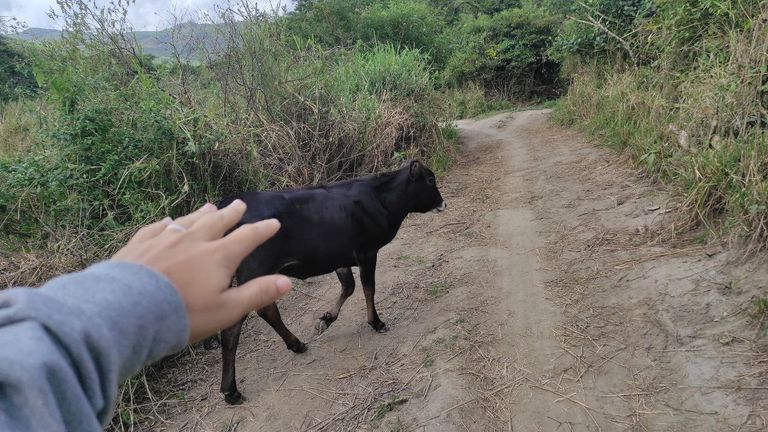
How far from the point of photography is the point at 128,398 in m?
3.85

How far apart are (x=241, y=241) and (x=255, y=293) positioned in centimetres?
12

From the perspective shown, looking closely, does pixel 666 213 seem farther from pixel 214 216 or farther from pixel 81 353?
pixel 81 353

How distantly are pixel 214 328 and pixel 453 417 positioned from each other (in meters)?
2.62

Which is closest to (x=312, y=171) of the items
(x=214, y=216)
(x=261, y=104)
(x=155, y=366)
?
(x=261, y=104)

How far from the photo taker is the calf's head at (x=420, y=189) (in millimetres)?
4621

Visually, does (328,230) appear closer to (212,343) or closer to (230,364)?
(230,364)

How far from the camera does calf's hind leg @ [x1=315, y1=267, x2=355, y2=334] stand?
180 inches

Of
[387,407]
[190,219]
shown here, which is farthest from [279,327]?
[190,219]

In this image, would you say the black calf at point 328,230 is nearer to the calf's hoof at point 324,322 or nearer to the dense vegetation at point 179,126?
the calf's hoof at point 324,322

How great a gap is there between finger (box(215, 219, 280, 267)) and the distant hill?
6.30 meters

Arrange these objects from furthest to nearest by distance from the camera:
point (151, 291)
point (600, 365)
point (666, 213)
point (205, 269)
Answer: point (666, 213) → point (600, 365) → point (205, 269) → point (151, 291)

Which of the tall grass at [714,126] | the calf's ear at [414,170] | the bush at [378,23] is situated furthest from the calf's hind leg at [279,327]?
the bush at [378,23]

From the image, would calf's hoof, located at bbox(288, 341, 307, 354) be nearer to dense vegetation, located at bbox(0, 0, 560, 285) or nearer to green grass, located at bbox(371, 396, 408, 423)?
green grass, located at bbox(371, 396, 408, 423)

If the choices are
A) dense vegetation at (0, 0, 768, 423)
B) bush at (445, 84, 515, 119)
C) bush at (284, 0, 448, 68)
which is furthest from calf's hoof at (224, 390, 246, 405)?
bush at (284, 0, 448, 68)
